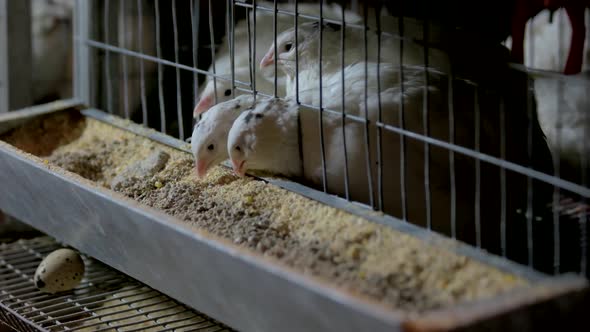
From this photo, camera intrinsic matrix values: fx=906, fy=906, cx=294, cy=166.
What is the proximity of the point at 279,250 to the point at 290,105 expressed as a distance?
485mm

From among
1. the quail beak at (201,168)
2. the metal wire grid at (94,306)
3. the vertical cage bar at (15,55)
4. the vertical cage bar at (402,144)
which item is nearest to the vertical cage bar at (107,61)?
the vertical cage bar at (15,55)

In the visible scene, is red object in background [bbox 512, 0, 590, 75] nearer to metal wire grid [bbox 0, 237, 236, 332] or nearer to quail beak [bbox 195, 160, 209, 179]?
quail beak [bbox 195, 160, 209, 179]

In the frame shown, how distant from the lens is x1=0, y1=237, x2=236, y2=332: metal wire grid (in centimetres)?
203

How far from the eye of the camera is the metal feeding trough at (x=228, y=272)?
1169 mm

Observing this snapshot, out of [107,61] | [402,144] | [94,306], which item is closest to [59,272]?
[94,306]

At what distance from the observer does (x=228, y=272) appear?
1427mm

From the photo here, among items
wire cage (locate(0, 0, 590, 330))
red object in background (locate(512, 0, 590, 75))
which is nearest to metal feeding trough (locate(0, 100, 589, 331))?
wire cage (locate(0, 0, 590, 330))

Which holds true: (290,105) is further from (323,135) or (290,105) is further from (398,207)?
(398,207)

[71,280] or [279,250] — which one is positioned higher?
[279,250]

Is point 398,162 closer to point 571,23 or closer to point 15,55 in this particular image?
point 571,23

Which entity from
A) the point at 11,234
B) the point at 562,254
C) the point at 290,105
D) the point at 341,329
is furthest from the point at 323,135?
the point at 11,234

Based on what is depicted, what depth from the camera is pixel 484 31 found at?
2203 millimetres

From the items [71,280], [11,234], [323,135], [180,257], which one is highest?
[323,135]

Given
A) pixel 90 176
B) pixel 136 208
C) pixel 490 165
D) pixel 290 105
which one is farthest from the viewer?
pixel 90 176
